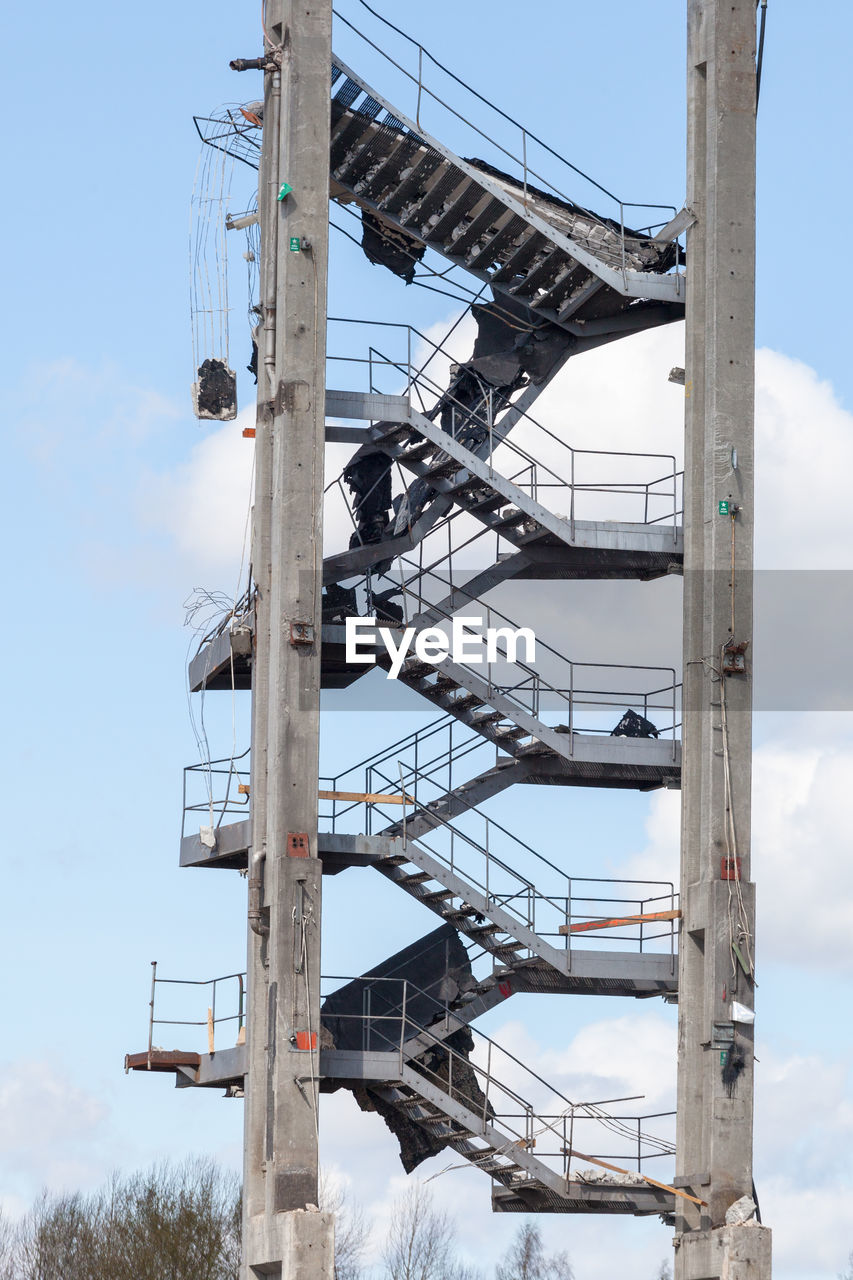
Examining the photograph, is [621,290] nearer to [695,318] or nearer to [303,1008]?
[695,318]

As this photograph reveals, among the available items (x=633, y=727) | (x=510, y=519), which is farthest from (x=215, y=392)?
(x=633, y=727)

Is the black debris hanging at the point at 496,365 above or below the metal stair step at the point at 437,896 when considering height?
above

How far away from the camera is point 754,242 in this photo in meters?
41.3

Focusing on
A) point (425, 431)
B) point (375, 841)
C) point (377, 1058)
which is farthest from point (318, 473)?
point (377, 1058)

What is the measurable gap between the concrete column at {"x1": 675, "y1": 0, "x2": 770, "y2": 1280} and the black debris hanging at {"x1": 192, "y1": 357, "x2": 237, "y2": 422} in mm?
7539

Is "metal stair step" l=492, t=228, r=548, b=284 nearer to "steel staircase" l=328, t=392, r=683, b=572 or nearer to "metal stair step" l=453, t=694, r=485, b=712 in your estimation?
"steel staircase" l=328, t=392, r=683, b=572

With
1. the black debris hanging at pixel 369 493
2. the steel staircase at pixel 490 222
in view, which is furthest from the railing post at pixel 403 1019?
the steel staircase at pixel 490 222

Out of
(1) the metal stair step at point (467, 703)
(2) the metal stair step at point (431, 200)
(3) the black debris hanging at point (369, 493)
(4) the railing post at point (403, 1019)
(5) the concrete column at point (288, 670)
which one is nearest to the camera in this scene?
(5) the concrete column at point (288, 670)

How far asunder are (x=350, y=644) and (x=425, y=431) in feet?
11.8

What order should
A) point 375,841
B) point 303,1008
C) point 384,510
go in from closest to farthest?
point 303,1008 < point 375,841 < point 384,510

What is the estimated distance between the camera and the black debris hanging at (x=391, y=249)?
43.9 m

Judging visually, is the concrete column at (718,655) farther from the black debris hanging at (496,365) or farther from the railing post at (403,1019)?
the railing post at (403,1019)

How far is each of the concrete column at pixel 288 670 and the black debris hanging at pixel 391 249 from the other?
8.04 feet

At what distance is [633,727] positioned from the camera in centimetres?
4247
